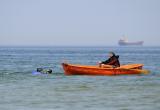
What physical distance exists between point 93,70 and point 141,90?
1023 centimetres

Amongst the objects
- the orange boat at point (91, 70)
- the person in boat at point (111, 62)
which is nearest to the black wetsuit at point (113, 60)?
the person in boat at point (111, 62)

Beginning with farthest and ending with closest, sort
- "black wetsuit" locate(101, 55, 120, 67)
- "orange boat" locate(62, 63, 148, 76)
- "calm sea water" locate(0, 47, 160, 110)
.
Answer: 1. "orange boat" locate(62, 63, 148, 76)
2. "black wetsuit" locate(101, 55, 120, 67)
3. "calm sea water" locate(0, 47, 160, 110)

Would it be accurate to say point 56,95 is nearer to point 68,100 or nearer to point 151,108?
point 68,100

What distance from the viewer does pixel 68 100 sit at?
94.6 feet

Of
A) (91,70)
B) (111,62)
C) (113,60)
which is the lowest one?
(91,70)

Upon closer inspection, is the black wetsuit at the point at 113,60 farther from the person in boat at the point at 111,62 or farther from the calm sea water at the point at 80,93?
the calm sea water at the point at 80,93

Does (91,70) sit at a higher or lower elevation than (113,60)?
lower

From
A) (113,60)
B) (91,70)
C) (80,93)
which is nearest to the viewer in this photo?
(80,93)

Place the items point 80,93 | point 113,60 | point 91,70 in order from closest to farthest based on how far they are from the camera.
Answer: point 80,93 → point 113,60 → point 91,70

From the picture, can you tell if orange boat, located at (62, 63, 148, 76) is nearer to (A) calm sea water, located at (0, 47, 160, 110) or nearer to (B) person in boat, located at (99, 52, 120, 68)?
(B) person in boat, located at (99, 52, 120, 68)

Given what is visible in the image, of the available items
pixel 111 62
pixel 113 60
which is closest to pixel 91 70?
pixel 111 62

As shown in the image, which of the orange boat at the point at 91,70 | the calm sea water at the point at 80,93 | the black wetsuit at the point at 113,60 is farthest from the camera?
the orange boat at the point at 91,70

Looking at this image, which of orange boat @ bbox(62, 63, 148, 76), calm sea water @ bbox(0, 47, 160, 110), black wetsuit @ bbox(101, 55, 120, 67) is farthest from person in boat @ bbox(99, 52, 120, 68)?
calm sea water @ bbox(0, 47, 160, 110)

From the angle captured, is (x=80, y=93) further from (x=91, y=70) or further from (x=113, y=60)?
(x=91, y=70)
